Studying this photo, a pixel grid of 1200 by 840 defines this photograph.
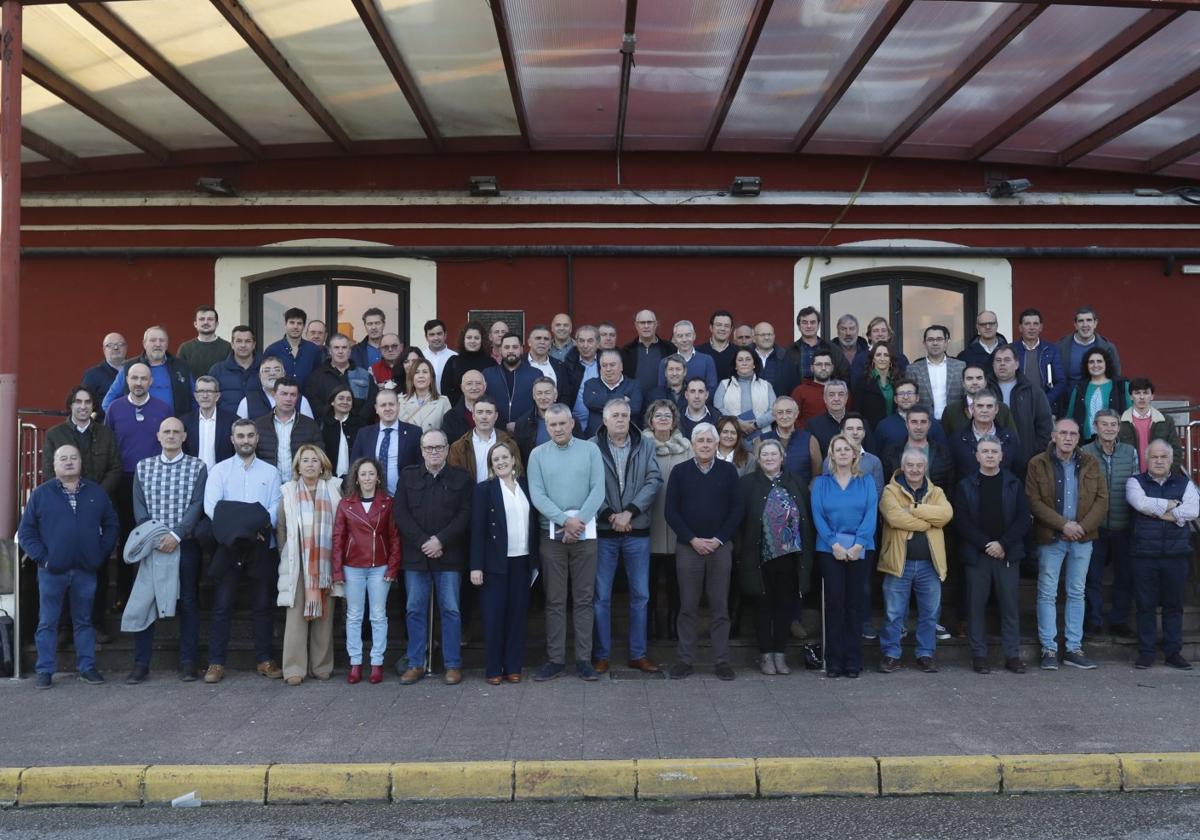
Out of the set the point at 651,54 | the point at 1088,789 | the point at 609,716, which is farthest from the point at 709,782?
the point at 651,54

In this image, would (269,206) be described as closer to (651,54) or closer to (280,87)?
(280,87)

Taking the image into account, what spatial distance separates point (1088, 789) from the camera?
5828mm

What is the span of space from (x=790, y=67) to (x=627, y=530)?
4.72 metres

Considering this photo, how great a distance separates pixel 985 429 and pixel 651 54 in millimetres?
4360

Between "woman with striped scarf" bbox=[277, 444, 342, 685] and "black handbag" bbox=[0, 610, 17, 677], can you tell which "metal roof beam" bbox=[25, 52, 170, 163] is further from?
"black handbag" bbox=[0, 610, 17, 677]

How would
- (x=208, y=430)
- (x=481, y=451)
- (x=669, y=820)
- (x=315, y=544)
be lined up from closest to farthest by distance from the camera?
(x=669, y=820) → (x=315, y=544) → (x=481, y=451) → (x=208, y=430)

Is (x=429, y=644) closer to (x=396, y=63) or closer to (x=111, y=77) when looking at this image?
(x=396, y=63)

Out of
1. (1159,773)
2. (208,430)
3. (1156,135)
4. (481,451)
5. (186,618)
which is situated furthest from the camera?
(1156,135)

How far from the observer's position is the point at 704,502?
7906 mm

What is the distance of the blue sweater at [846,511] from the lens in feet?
26.0

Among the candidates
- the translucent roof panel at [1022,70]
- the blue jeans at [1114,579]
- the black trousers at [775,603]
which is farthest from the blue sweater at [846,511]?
the translucent roof panel at [1022,70]

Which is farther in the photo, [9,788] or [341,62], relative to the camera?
[341,62]

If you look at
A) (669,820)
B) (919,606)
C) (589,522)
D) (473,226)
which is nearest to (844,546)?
(919,606)

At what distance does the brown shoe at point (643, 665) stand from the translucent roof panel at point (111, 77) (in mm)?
6753
